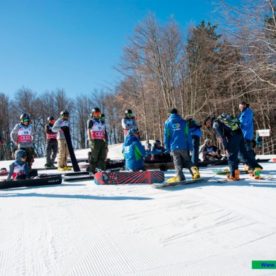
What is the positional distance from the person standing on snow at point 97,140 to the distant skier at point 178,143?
2.61 metres

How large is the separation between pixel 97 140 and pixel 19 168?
2.12 m

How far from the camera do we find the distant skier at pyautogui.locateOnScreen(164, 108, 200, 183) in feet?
23.2

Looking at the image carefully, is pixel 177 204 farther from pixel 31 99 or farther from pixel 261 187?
pixel 31 99

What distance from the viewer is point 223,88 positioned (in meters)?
33.1

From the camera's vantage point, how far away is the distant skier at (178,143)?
707cm

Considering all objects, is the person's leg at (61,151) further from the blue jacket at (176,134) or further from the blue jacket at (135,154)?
the blue jacket at (176,134)

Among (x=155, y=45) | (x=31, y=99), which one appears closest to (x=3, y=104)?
(x=31, y=99)

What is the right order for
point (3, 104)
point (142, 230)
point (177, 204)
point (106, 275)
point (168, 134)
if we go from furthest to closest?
point (3, 104)
point (168, 134)
point (177, 204)
point (142, 230)
point (106, 275)

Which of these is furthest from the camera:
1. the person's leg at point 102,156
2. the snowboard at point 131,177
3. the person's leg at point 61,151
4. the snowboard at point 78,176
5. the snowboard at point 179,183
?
the person's leg at point 61,151

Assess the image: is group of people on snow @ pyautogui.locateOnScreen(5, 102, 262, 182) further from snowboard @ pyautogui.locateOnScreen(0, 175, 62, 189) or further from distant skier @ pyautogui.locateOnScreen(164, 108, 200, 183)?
snowboard @ pyautogui.locateOnScreen(0, 175, 62, 189)

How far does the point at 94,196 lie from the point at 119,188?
89cm

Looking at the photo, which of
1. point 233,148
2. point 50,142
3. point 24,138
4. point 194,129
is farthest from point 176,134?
point 50,142

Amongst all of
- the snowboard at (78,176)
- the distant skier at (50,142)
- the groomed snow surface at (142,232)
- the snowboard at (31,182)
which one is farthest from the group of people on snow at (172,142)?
the distant skier at (50,142)

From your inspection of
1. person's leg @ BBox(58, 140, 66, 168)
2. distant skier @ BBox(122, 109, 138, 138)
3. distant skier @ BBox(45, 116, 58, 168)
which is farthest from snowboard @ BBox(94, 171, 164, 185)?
distant skier @ BBox(45, 116, 58, 168)
